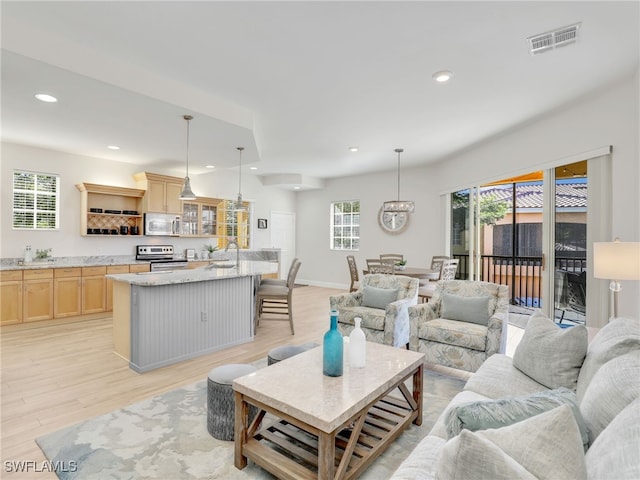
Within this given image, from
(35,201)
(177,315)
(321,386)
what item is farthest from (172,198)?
(321,386)

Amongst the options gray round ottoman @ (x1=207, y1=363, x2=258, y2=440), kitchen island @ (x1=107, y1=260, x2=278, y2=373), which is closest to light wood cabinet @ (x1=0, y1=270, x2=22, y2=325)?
kitchen island @ (x1=107, y1=260, x2=278, y2=373)

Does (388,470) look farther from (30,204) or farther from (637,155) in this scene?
(30,204)

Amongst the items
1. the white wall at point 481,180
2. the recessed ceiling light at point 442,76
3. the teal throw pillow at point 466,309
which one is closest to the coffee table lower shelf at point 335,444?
the teal throw pillow at point 466,309

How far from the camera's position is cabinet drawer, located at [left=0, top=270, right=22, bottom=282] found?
4543 millimetres

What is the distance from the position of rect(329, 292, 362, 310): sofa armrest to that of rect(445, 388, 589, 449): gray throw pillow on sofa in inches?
113

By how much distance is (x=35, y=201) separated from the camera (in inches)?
208

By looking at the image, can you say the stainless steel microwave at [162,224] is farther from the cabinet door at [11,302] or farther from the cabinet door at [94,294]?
the cabinet door at [11,302]

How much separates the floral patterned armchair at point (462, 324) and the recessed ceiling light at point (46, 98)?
13.5ft

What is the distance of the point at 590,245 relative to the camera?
3.63 metres

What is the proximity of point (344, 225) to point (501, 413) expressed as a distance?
7.79 m

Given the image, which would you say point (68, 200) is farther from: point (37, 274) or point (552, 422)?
point (552, 422)

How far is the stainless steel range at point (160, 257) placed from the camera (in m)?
6.15

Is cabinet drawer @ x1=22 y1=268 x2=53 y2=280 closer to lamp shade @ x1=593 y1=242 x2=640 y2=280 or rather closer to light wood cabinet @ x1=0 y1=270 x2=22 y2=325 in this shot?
light wood cabinet @ x1=0 y1=270 x2=22 y2=325

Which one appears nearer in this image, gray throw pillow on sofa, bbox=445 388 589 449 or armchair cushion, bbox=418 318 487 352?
gray throw pillow on sofa, bbox=445 388 589 449
